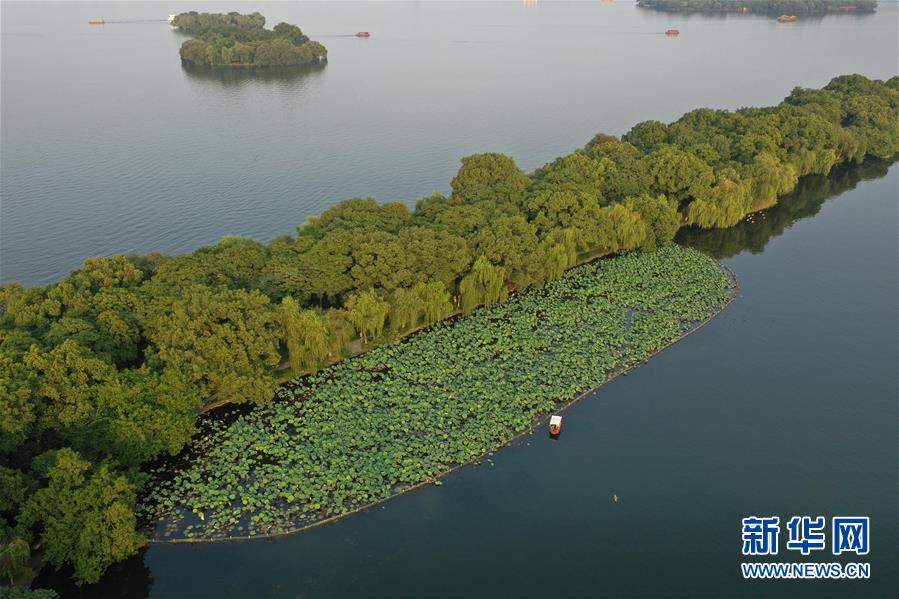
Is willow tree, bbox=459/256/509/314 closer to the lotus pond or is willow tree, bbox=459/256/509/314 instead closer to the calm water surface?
the lotus pond

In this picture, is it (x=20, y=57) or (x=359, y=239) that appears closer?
(x=359, y=239)

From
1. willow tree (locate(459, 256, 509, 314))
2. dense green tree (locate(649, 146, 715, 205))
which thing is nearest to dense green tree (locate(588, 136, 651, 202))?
dense green tree (locate(649, 146, 715, 205))

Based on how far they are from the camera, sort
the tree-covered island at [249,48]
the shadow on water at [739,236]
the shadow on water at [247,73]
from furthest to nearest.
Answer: the tree-covered island at [249,48] < the shadow on water at [247,73] < the shadow on water at [739,236]

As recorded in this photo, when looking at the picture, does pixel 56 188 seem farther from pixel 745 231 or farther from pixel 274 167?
pixel 745 231

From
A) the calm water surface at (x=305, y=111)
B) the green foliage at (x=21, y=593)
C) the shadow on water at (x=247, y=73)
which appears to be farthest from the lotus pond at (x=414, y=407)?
the shadow on water at (x=247, y=73)

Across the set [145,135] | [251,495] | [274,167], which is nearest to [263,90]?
[145,135]

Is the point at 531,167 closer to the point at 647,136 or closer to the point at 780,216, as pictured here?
the point at 647,136

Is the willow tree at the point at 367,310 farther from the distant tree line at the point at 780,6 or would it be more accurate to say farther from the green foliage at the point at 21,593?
the distant tree line at the point at 780,6
